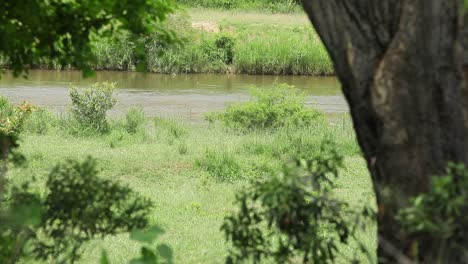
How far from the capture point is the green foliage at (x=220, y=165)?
11.8 m

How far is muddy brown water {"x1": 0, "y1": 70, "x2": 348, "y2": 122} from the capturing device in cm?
2073

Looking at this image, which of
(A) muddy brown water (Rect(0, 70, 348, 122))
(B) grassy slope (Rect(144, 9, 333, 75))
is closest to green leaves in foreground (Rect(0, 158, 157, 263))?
(A) muddy brown water (Rect(0, 70, 348, 122))

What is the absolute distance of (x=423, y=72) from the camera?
340 centimetres

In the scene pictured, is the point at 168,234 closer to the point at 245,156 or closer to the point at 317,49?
the point at 245,156

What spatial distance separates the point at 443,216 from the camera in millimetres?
3344

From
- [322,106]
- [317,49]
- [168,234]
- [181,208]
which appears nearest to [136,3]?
[168,234]

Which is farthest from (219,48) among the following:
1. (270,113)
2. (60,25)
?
(60,25)

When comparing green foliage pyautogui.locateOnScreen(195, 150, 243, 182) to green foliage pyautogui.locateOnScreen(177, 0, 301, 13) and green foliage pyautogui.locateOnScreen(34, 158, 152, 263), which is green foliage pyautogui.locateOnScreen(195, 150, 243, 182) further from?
green foliage pyautogui.locateOnScreen(177, 0, 301, 13)

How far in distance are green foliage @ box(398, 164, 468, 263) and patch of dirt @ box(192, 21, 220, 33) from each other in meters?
27.7

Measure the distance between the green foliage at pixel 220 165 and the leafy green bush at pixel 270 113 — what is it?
12.5 feet

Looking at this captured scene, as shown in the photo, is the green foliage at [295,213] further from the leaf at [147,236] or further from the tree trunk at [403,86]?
the leaf at [147,236]

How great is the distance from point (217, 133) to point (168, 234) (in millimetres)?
6977

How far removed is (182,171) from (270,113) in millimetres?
4603

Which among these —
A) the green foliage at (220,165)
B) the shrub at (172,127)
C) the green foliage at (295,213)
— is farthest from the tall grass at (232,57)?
the green foliage at (295,213)
